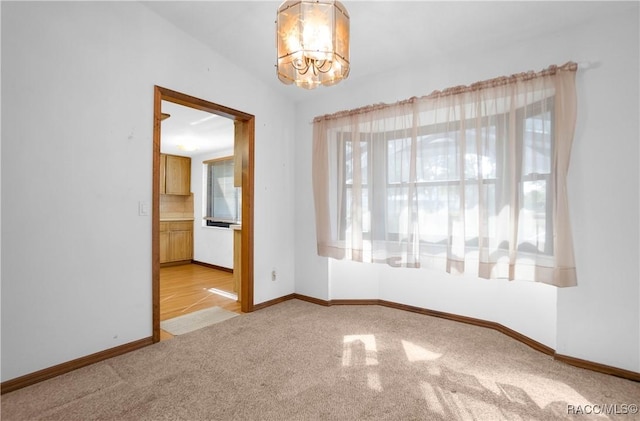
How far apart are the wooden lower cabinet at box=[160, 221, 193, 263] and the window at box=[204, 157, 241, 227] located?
1.84 ft

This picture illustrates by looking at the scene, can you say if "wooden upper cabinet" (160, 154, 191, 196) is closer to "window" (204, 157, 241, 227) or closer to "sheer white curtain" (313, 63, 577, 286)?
"window" (204, 157, 241, 227)

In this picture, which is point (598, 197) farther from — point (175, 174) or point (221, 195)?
point (175, 174)

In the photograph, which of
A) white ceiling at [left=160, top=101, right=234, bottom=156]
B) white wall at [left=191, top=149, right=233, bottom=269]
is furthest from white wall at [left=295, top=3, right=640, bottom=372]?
white wall at [left=191, top=149, right=233, bottom=269]

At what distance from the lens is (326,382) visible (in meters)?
2.03

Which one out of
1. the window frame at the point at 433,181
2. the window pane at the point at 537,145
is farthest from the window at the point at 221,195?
the window pane at the point at 537,145

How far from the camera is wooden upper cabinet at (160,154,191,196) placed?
6285 millimetres

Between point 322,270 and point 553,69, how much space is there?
286 centimetres

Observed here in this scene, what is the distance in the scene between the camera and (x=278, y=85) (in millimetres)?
3623

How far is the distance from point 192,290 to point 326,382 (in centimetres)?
300

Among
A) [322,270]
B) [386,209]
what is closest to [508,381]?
[386,209]

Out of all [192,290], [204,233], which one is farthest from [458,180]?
[204,233]

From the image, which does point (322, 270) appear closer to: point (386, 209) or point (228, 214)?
point (386, 209)

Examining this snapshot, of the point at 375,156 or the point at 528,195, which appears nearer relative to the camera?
the point at 528,195
